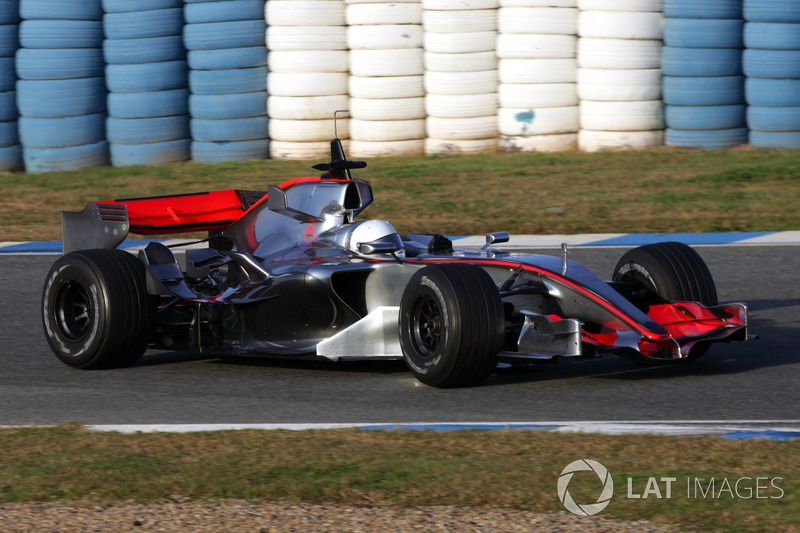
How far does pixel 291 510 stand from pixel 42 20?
1325 centimetres

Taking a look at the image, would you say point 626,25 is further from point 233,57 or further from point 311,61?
point 233,57

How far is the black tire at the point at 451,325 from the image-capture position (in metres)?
5.99

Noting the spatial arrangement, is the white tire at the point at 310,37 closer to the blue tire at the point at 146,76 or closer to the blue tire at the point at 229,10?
the blue tire at the point at 229,10

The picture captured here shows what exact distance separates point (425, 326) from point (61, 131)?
1127 cm

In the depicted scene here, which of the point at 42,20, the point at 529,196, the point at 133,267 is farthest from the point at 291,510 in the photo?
the point at 42,20

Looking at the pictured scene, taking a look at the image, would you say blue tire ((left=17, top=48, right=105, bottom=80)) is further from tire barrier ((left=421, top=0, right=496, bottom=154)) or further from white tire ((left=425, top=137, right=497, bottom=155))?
white tire ((left=425, top=137, right=497, bottom=155))

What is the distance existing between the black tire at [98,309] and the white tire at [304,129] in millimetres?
9092

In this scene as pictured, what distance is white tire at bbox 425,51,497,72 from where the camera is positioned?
1550 centimetres

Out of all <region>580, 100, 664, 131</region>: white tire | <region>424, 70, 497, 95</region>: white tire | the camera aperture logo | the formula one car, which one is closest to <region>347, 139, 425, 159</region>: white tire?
<region>424, 70, 497, 95</region>: white tire

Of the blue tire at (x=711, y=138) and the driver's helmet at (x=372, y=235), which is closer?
the driver's helmet at (x=372, y=235)

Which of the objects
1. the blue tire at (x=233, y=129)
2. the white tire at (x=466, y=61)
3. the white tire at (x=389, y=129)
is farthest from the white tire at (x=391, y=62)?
the blue tire at (x=233, y=129)

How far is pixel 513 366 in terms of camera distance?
6648 mm

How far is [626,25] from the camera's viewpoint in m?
14.9

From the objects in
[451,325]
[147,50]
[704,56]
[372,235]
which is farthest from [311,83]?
[451,325]
